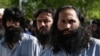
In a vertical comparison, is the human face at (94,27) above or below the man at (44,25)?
below

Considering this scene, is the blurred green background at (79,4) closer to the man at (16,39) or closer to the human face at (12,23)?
the man at (16,39)

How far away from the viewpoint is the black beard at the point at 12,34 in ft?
25.7

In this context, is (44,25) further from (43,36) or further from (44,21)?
(43,36)

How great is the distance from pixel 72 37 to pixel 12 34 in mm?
2377

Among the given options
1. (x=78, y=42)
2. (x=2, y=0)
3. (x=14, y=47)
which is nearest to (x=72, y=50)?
(x=78, y=42)

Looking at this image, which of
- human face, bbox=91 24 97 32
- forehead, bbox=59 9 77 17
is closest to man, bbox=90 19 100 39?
human face, bbox=91 24 97 32

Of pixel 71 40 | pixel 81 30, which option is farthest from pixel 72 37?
pixel 81 30

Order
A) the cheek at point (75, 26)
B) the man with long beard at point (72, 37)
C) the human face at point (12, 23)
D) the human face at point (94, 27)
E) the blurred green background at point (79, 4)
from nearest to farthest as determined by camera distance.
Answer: the man with long beard at point (72, 37) < the cheek at point (75, 26) < the human face at point (12, 23) < the human face at point (94, 27) < the blurred green background at point (79, 4)

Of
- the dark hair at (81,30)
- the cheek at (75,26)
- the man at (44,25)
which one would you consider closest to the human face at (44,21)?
the man at (44,25)

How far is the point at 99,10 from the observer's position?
36.5 m

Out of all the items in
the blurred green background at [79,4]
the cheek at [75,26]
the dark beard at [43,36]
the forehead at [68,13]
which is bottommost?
the blurred green background at [79,4]

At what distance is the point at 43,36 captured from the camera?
7.97 meters

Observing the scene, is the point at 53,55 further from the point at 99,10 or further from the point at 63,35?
the point at 99,10

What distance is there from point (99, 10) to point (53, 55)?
31.0 meters
